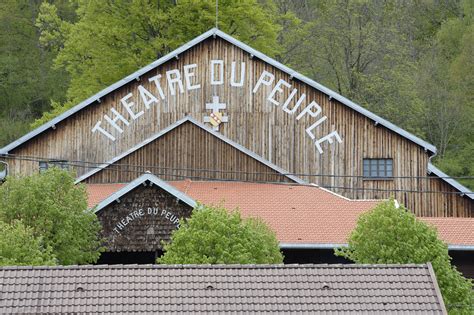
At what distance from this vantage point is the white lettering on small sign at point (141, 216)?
1583 inches

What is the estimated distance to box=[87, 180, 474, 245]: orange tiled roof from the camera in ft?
137

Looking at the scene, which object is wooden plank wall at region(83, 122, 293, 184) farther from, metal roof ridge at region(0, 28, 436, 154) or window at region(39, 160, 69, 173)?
metal roof ridge at region(0, 28, 436, 154)

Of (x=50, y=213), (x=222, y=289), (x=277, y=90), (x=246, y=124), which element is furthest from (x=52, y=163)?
(x=222, y=289)

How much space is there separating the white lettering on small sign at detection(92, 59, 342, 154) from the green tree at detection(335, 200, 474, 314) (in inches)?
568

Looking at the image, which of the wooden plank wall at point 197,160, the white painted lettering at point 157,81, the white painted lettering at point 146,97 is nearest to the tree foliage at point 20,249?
the wooden plank wall at point 197,160

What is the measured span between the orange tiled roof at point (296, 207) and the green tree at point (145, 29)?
16157 millimetres

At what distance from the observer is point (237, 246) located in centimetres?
3334

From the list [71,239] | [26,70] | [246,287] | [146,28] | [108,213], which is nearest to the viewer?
[246,287]

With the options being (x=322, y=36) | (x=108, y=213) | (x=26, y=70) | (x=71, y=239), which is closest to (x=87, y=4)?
(x=322, y=36)

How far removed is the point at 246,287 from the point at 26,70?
5912cm

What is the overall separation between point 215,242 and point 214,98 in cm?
1639

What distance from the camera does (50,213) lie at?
117 ft

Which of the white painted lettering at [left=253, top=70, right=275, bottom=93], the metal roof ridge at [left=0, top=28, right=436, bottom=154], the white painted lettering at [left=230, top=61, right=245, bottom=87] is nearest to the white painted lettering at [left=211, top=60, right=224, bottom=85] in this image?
the white painted lettering at [left=230, top=61, right=245, bottom=87]

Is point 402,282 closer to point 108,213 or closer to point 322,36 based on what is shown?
point 108,213
